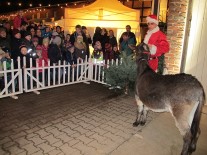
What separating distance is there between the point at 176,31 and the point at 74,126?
4.01 metres

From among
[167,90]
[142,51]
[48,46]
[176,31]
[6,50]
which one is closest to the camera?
[167,90]

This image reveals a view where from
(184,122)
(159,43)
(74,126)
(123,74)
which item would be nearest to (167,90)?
(184,122)

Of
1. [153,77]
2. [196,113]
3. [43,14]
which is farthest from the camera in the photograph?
[43,14]

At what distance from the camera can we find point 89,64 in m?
8.55

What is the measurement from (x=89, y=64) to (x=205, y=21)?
14.7ft

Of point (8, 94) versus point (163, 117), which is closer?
point (163, 117)

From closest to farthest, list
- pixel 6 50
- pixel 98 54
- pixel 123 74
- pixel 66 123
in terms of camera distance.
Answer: pixel 66 123, pixel 123 74, pixel 6 50, pixel 98 54

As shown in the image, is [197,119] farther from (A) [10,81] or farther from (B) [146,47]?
(A) [10,81]

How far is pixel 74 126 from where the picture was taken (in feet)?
15.4

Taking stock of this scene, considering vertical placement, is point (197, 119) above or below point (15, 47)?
below

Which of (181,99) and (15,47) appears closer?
(181,99)

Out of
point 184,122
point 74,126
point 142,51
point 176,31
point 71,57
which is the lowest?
point 74,126

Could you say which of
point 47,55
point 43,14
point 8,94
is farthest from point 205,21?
point 43,14

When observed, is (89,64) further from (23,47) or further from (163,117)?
(163,117)
